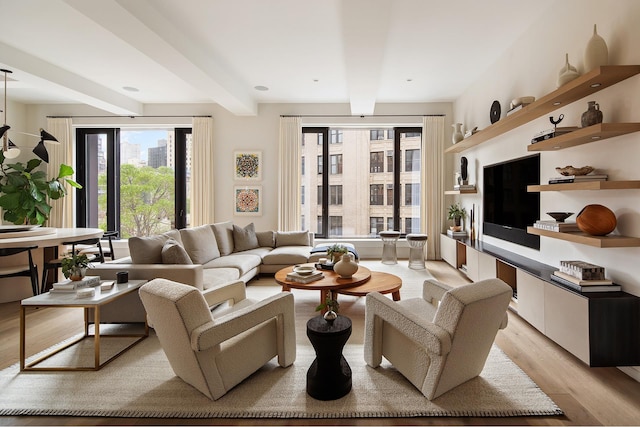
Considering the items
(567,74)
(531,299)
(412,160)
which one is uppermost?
A: (567,74)

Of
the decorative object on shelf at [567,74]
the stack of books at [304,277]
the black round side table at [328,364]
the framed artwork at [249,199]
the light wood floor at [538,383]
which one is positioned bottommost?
the light wood floor at [538,383]

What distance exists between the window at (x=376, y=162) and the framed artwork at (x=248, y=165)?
2.21m

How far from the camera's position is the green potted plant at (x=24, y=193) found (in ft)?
16.7

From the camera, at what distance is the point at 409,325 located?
185cm

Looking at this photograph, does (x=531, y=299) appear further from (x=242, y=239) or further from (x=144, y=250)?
(x=242, y=239)

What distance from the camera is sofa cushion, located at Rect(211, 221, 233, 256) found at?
4625mm

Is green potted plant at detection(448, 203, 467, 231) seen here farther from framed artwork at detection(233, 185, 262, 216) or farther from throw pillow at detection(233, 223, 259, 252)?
framed artwork at detection(233, 185, 262, 216)

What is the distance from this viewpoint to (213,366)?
1838 millimetres

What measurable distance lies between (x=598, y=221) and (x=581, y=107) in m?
1.01

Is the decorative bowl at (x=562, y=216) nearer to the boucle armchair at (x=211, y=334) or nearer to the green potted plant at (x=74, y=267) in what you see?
the boucle armchair at (x=211, y=334)

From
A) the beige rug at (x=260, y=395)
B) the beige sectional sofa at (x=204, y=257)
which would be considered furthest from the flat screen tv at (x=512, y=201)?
the beige sectional sofa at (x=204, y=257)

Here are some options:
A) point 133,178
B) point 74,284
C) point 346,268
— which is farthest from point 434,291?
point 133,178

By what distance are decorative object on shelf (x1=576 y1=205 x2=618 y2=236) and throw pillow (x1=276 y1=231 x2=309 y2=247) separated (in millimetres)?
3786

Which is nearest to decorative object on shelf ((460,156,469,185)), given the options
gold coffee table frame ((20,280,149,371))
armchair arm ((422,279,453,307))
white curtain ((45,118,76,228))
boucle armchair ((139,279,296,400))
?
armchair arm ((422,279,453,307))
